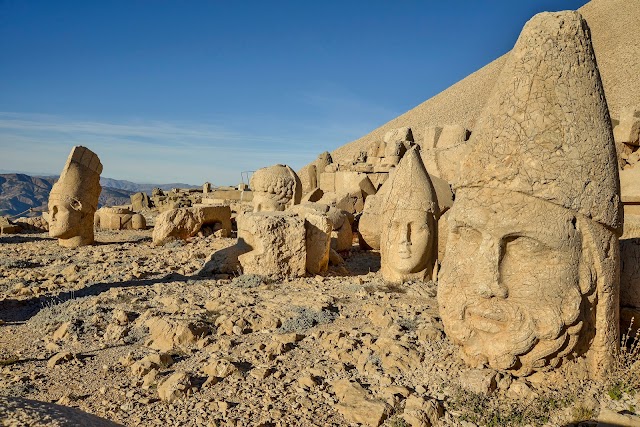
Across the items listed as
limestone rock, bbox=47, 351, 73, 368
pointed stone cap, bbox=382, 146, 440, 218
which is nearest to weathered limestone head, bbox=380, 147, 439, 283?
pointed stone cap, bbox=382, 146, 440, 218

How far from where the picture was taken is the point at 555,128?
125 inches

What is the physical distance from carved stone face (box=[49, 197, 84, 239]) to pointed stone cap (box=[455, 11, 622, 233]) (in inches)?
362

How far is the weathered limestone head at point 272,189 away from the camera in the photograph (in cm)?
867

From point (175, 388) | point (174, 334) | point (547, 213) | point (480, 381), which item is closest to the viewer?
point (547, 213)

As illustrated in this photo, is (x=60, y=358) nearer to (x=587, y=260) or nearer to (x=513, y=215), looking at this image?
(x=513, y=215)

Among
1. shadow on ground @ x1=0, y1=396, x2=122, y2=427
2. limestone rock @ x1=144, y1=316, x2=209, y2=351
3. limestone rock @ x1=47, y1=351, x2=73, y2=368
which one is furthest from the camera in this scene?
limestone rock @ x1=144, y1=316, x2=209, y2=351

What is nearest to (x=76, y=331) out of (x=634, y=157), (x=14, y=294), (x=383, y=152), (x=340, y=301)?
(x=14, y=294)

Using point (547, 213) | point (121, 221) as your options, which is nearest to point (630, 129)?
point (547, 213)

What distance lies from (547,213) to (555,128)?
1.88 feet

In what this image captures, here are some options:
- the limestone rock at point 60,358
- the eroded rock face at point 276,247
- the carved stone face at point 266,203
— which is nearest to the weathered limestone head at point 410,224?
the eroded rock face at point 276,247

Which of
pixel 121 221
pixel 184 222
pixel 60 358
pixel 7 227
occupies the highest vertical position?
pixel 184 222

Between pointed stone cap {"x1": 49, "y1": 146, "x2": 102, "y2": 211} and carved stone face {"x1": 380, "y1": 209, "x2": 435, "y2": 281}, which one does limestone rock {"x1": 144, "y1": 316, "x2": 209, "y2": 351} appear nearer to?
carved stone face {"x1": 380, "y1": 209, "x2": 435, "y2": 281}

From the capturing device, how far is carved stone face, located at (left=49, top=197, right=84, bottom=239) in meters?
9.94

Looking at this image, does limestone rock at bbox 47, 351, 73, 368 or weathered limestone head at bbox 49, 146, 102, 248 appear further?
weathered limestone head at bbox 49, 146, 102, 248
